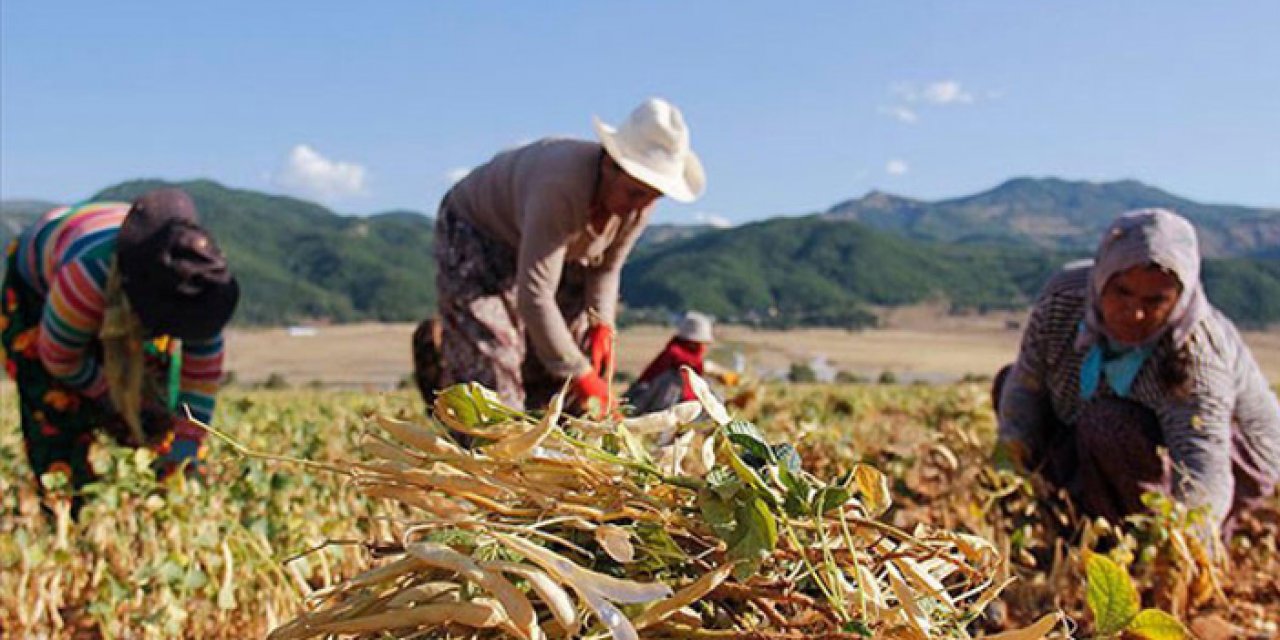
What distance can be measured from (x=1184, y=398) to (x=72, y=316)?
2.67m

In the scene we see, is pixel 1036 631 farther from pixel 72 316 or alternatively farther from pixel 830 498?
pixel 72 316

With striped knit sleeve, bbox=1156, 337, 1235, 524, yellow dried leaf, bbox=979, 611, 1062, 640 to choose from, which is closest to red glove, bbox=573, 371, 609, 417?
striped knit sleeve, bbox=1156, 337, 1235, 524

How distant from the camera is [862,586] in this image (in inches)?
35.2

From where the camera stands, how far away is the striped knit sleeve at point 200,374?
2926mm

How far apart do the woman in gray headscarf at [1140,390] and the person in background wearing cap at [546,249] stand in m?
1.05

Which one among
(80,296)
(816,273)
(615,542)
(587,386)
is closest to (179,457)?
(80,296)

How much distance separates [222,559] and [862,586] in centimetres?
145

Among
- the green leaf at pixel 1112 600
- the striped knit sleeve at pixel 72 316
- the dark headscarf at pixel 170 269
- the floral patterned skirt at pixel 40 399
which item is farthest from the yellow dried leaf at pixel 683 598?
the floral patterned skirt at pixel 40 399

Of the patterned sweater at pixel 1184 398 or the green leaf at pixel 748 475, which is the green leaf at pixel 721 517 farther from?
the patterned sweater at pixel 1184 398

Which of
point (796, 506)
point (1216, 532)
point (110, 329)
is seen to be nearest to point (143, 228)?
point (110, 329)

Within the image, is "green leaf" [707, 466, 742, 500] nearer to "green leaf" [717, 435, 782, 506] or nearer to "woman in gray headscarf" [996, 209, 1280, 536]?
"green leaf" [717, 435, 782, 506]

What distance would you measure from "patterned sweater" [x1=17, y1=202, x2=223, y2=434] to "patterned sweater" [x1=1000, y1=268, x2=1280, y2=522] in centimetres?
218

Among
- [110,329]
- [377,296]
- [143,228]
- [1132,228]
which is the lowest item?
[377,296]

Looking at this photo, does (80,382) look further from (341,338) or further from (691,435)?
(341,338)
